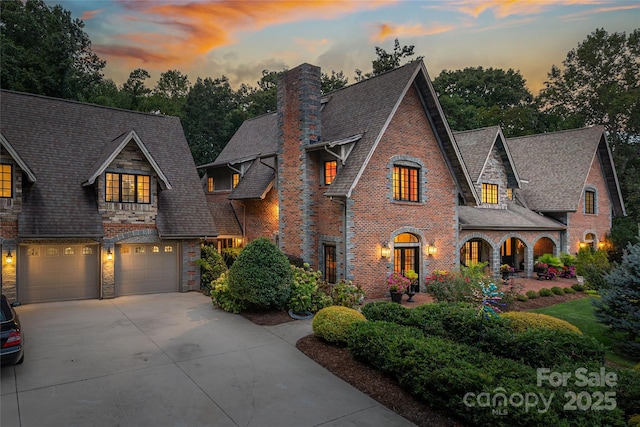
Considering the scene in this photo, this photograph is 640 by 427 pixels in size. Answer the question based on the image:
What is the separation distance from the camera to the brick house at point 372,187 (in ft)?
52.5

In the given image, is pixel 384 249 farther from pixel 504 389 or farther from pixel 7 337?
pixel 7 337

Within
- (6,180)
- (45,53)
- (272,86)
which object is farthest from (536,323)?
(272,86)

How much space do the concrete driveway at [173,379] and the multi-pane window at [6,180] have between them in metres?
5.13

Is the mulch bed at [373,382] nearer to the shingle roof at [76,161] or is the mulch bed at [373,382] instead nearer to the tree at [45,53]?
the shingle roof at [76,161]

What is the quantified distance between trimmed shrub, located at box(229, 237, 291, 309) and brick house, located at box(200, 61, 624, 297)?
323 centimetres

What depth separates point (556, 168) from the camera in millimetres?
27203

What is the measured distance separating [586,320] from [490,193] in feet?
38.6

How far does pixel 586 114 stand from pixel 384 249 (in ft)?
119

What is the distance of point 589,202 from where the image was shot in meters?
27.2

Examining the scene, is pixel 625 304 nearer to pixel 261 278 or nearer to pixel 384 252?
pixel 384 252

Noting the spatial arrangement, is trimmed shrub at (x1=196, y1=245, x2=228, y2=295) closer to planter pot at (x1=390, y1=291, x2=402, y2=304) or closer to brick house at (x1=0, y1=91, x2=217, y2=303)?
brick house at (x1=0, y1=91, x2=217, y2=303)

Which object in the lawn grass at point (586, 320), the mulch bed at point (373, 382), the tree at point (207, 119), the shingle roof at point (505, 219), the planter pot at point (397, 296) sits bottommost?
the lawn grass at point (586, 320)

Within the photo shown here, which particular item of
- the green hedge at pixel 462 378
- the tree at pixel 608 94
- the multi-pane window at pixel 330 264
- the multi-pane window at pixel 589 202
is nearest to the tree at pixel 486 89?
the tree at pixel 608 94

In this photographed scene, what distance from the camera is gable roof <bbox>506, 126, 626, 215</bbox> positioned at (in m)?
25.5
